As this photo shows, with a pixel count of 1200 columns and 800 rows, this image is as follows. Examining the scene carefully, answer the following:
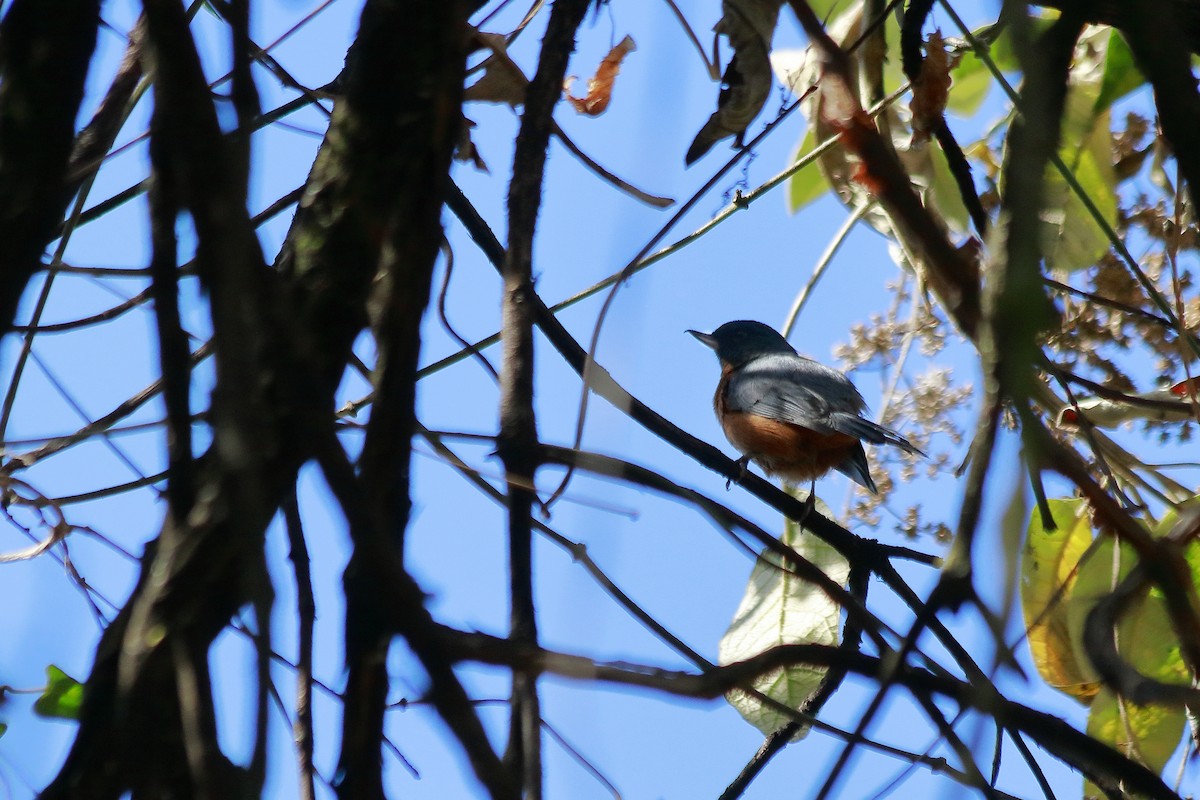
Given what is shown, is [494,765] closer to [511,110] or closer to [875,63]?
[511,110]

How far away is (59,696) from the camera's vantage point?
A: 2.36m

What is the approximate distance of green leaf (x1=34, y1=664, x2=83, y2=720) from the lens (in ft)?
7.70

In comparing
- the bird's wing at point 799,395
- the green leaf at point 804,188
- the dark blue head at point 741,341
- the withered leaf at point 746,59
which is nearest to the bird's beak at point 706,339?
the dark blue head at point 741,341

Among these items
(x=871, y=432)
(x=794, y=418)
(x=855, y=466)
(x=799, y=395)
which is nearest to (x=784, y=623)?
(x=871, y=432)

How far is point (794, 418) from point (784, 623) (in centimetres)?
314

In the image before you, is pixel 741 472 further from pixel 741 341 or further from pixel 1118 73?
pixel 741 341

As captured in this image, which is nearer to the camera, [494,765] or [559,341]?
[494,765]

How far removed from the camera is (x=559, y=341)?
8.75 ft

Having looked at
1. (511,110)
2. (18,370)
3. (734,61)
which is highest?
(511,110)

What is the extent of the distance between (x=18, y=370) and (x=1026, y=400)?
81.4 inches

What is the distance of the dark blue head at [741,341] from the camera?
7805 millimetres

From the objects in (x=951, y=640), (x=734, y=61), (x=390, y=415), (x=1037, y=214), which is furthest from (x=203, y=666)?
(x=734, y=61)

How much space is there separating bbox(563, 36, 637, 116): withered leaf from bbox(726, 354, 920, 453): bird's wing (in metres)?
2.94

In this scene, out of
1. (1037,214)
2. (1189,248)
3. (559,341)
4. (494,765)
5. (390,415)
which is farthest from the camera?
(1189,248)
